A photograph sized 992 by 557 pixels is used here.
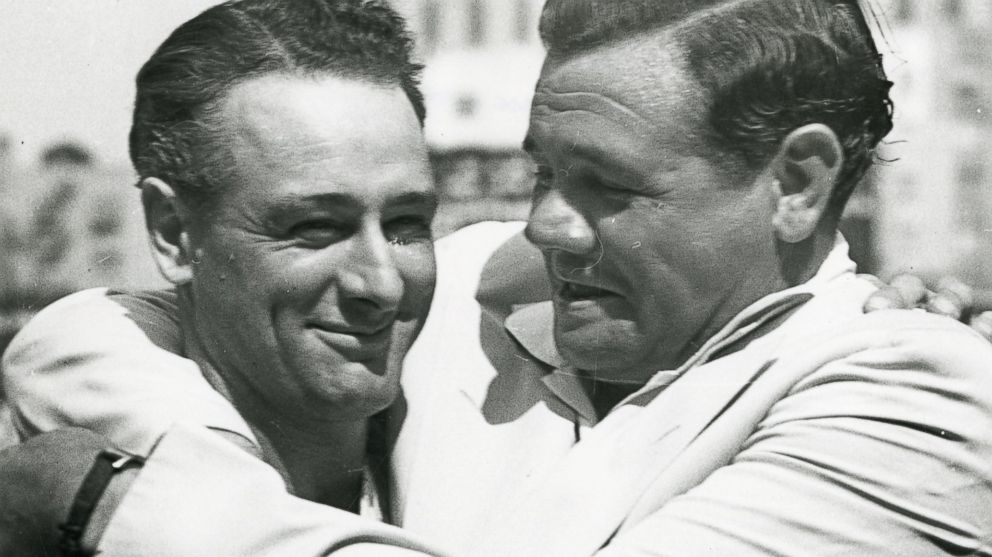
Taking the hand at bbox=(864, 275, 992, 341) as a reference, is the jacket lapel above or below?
below

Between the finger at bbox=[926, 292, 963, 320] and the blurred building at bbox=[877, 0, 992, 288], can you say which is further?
the blurred building at bbox=[877, 0, 992, 288]

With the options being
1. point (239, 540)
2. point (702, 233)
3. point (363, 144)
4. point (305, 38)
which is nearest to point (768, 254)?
point (702, 233)

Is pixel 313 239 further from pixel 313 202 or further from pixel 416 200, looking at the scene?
pixel 416 200

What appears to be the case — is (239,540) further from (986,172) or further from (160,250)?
(986,172)

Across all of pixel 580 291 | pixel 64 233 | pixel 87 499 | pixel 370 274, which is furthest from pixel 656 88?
pixel 64 233

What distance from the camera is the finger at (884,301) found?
232 centimetres

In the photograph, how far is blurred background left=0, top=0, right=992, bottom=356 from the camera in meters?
2.60

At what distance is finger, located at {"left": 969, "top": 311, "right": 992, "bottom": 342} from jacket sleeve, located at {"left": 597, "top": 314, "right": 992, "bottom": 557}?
30 cm

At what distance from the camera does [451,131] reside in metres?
2.67

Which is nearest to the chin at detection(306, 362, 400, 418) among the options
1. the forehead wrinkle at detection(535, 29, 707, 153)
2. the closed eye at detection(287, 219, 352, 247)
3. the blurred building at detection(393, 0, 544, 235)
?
the closed eye at detection(287, 219, 352, 247)

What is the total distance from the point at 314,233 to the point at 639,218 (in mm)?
601

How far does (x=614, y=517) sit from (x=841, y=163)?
0.81 metres

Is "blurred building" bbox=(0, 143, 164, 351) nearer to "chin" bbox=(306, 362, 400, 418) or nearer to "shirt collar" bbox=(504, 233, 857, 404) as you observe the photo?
"chin" bbox=(306, 362, 400, 418)

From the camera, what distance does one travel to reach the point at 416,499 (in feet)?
8.08
